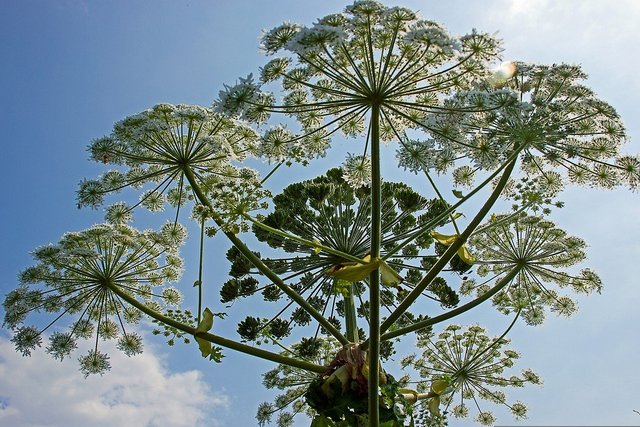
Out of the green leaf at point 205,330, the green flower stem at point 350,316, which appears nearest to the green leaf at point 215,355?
the green leaf at point 205,330

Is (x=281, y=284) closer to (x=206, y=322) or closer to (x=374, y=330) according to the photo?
(x=206, y=322)

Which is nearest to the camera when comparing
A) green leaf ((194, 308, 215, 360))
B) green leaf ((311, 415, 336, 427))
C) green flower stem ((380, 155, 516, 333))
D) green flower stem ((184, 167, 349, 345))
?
green flower stem ((380, 155, 516, 333))

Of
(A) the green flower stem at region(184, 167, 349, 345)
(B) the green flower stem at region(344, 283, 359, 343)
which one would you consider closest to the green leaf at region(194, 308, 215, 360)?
(A) the green flower stem at region(184, 167, 349, 345)

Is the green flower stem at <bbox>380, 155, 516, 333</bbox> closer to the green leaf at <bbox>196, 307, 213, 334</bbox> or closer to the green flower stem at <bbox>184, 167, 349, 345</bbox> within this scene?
the green flower stem at <bbox>184, 167, 349, 345</bbox>

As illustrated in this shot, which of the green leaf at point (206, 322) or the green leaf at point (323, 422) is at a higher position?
the green leaf at point (206, 322)

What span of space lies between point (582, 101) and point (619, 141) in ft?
3.16

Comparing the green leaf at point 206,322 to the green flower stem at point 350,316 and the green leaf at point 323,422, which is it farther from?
the green flower stem at point 350,316

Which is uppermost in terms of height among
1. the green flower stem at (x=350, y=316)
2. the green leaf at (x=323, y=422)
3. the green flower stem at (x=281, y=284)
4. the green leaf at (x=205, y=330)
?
the green flower stem at (x=350, y=316)

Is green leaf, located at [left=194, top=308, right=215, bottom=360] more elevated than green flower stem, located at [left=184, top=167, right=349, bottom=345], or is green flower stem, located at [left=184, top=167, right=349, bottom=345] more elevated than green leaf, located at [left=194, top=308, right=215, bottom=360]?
green flower stem, located at [left=184, top=167, right=349, bottom=345]

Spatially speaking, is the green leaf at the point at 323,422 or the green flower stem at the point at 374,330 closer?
the green flower stem at the point at 374,330

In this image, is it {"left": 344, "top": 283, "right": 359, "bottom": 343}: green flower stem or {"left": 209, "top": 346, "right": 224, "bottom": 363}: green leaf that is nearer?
{"left": 209, "top": 346, "right": 224, "bottom": 363}: green leaf

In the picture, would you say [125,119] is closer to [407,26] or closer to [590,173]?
[407,26]

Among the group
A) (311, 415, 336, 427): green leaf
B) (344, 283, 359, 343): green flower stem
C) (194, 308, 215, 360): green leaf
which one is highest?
(344, 283, 359, 343): green flower stem

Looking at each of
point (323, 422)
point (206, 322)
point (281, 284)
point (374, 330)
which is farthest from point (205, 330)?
point (374, 330)
